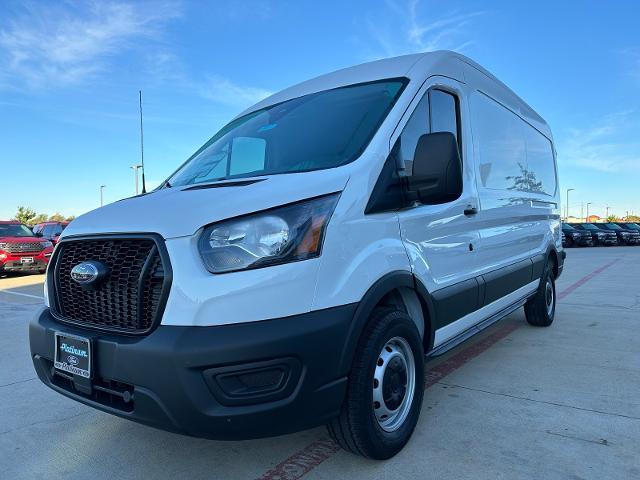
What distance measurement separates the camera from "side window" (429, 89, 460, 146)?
3236mm

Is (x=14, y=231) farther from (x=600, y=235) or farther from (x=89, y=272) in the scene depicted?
(x=600, y=235)

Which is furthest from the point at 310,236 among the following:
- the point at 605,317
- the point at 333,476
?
the point at 605,317

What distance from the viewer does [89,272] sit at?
231cm

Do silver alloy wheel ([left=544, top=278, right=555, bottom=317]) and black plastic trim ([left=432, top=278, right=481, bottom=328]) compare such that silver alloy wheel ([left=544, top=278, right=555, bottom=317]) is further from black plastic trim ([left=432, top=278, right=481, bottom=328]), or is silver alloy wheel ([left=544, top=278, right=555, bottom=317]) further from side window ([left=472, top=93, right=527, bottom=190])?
black plastic trim ([left=432, top=278, right=481, bottom=328])

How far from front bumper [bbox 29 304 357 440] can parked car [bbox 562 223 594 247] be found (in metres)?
30.6

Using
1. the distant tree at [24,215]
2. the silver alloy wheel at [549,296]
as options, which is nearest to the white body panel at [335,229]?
the silver alloy wheel at [549,296]

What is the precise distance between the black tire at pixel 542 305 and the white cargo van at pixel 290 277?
9.00ft

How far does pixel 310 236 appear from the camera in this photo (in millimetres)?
2209

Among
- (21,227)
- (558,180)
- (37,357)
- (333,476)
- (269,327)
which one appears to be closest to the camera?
(269,327)

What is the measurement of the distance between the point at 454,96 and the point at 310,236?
1.96m

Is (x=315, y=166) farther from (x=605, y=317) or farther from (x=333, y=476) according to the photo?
(x=605, y=317)

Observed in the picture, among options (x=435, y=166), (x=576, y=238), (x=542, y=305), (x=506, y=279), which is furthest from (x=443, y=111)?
(x=576, y=238)

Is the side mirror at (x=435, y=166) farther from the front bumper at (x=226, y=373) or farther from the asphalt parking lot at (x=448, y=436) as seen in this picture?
the asphalt parking lot at (x=448, y=436)

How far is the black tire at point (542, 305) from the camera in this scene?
19.1 feet
